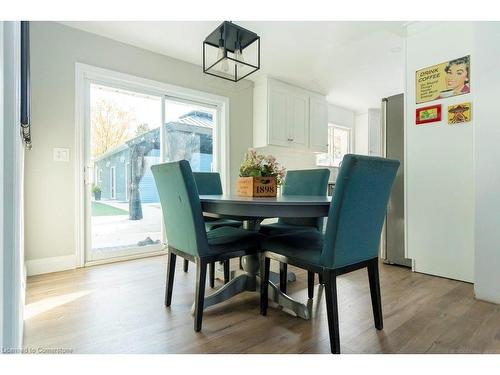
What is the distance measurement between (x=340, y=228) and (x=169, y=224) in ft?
3.41

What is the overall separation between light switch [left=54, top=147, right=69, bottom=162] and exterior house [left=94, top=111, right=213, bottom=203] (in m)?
0.30

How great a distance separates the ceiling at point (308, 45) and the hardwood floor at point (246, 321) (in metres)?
2.33

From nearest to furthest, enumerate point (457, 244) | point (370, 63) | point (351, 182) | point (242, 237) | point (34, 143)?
point (351, 182) → point (242, 237) → point (457, 244) → point (34, 143) → point (370, 63)

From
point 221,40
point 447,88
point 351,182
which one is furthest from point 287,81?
point 351,182

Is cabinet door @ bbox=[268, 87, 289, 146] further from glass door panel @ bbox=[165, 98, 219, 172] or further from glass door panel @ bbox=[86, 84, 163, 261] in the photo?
glass door panel @ bbox=[86, 84, 163, 261]

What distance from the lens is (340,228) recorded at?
48.7 inches

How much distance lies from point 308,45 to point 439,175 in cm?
187

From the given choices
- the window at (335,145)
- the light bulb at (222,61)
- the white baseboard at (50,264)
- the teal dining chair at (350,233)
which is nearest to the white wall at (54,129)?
the white baseboard at (50,264)

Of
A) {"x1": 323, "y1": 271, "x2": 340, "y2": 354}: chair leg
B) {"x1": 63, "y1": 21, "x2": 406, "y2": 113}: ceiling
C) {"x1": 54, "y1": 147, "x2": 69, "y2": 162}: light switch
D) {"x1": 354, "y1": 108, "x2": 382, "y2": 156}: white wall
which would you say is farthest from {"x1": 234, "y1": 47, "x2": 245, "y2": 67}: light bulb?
{"x1": 354, "y1": 108, "x2": 382, "y2": 156}: white wall

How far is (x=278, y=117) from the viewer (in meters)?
4.04

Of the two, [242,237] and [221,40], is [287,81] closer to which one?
[221,40]

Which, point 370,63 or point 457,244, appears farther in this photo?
point 370,63

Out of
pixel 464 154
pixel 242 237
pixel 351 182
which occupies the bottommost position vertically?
pixel 242 237

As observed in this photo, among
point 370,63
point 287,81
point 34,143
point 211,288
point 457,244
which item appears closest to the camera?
point 211,288
